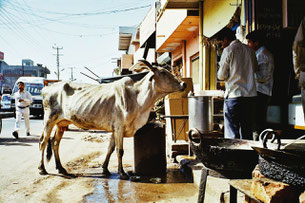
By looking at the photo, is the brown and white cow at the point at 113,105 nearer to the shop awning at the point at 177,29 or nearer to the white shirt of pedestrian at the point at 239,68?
the white shirt of pedestrian at the point at 239,68

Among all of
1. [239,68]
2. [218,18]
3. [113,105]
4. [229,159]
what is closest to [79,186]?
[113,105]

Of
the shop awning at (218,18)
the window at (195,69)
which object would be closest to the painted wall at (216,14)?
the shop awning at (218,18)

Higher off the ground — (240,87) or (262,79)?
(262,79)

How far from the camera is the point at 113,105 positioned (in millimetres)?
5055

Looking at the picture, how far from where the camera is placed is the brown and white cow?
195 inches

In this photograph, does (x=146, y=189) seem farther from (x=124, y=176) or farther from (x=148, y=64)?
(x=148, y=64)

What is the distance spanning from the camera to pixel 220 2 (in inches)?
237

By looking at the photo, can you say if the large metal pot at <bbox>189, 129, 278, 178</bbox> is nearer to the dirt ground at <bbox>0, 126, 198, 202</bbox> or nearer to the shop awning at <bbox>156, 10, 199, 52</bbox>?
the dirt ground at <bbox>0, 126, 198, 202</bbox>

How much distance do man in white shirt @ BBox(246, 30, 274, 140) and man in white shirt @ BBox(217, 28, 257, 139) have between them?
0.96 ft

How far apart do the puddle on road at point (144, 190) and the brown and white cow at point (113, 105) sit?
0.36m

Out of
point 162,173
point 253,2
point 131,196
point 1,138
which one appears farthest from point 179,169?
point 1,138

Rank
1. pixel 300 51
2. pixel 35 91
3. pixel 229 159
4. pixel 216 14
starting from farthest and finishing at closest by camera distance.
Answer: pixel 35 91 → pixel 216 14 → pixel 300 51 → pixel 229 159

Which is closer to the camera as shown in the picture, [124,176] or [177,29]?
[124,176]

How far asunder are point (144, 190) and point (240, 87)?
7.26 ft
